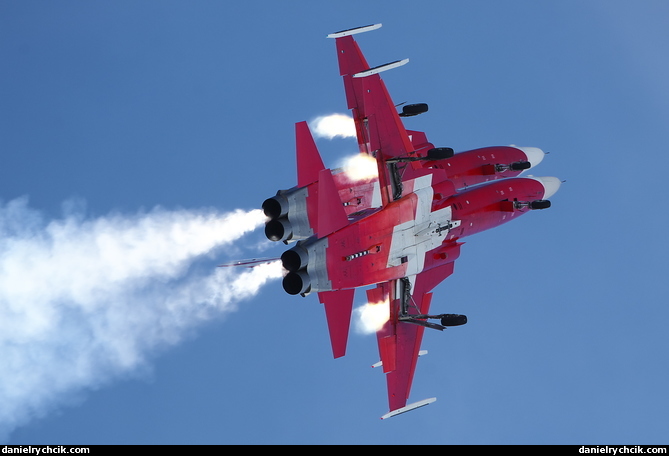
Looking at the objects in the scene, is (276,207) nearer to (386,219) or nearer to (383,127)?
(386,219)

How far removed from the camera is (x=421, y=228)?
29.6 m

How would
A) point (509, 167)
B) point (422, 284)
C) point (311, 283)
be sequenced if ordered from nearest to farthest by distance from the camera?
point (311, 283) → point (422, 284) → point (509, 167)

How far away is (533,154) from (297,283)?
479 inches

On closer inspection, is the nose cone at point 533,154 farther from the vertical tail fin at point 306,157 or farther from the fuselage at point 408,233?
the vertical tail fin at point 306,157

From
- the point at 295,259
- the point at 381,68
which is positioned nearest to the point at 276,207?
the point at 295,259

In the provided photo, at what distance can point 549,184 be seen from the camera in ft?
112

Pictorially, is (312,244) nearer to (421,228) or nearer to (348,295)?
(348,295)

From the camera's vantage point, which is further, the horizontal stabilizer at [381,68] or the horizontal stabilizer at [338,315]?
the horizontal stabilizer at [381,68]

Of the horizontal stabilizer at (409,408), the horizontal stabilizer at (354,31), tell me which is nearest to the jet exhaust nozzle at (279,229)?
the horizontal stabilizer at (354,31)

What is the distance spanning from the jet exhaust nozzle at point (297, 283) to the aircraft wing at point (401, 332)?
3.83 meters

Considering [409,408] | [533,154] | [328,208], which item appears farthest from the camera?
[533,154]

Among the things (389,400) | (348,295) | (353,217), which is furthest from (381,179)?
(389,400)

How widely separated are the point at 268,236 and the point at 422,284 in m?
4.83

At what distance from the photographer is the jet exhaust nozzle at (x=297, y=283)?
27.1 meters
